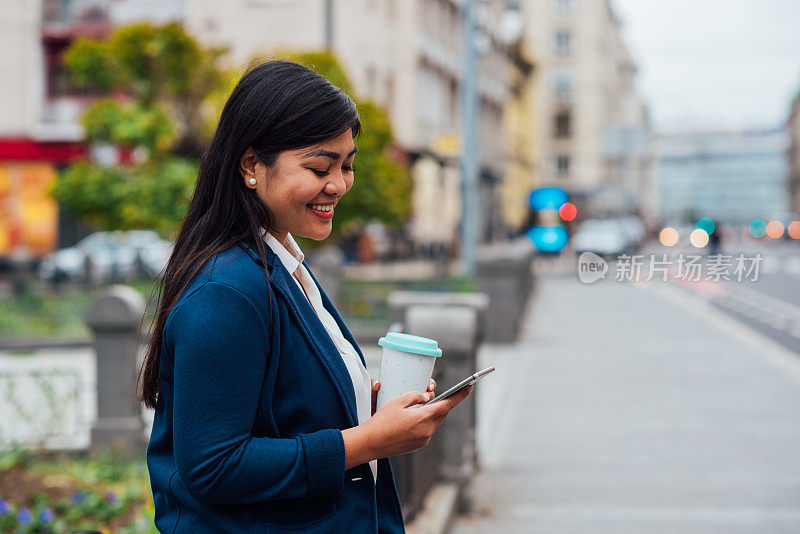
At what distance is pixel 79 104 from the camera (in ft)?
103

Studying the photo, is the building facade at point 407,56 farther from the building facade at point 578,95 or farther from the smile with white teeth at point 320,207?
the building facade at point 578,95

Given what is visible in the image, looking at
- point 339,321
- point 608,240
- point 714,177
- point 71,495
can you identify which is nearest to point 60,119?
point 608,240

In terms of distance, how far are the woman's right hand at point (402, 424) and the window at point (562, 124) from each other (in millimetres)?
79164

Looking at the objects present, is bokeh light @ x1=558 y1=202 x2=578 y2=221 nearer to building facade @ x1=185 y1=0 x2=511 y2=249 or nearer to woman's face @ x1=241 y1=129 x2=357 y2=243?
building facade @ x1=185 y1=0 x2=511 y2=249

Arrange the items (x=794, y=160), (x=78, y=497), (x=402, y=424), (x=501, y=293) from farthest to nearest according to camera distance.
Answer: (x=794, y=160), (x=501, y=293), (x=78, y=497), (x=402, y=424)

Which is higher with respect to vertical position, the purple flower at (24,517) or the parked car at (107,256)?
the purple flower at (24,517)

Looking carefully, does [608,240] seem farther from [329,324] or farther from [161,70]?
[329,324]

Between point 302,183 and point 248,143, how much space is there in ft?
0.42

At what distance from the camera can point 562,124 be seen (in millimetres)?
79625

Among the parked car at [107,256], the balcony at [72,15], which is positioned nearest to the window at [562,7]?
the balcony at [72,15]

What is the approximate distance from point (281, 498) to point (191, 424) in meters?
0.22

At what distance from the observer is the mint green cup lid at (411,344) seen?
1977 mm

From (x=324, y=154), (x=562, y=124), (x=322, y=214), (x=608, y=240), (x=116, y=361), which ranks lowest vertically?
(x=116, y=361)

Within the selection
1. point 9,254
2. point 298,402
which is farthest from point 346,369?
point 9,254
